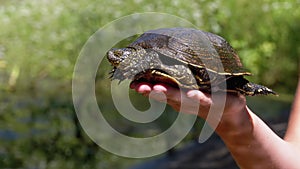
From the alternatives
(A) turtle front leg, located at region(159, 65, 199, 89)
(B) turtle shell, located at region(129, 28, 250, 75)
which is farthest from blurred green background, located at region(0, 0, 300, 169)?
(A) turtle front leg, located at region(159, 65, 199, 89)

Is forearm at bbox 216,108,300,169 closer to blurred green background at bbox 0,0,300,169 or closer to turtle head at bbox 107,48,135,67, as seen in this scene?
turtle head at bbox 107,48,135,67

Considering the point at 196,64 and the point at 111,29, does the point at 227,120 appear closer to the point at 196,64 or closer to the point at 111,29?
the point at 196,64

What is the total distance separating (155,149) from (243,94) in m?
2.29

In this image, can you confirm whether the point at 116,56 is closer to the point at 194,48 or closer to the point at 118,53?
the point at 118,53

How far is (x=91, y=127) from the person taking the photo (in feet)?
12.1

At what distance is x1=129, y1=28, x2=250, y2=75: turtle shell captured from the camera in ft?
3.63

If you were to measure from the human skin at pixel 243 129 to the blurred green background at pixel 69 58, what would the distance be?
1.64 meters

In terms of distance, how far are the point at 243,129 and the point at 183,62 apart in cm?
18

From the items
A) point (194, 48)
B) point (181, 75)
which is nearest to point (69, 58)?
point (194, 48)

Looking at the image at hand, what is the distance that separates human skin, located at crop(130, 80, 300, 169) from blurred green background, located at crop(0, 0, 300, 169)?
1.64 m

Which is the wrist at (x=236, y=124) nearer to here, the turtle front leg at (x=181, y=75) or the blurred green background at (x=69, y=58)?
the turtle front leg at (x=181, y=75)

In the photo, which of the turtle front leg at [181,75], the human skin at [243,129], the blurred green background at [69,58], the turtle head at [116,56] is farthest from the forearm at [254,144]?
the blurred green background at [69,58]

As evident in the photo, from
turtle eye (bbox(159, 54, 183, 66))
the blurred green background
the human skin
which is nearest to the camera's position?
the human skin

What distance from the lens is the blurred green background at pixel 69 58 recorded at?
3.57 meters
